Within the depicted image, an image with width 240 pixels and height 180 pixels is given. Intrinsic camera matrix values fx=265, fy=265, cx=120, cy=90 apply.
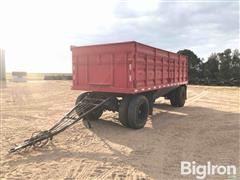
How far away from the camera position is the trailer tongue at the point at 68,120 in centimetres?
616

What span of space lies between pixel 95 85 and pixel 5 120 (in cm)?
356

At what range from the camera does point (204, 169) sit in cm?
495

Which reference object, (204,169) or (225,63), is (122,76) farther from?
(225,63)

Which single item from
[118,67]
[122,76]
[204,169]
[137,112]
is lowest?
[204,169]

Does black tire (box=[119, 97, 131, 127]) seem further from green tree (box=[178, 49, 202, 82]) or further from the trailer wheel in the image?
green tree (box=[178, 49, 202, 82])

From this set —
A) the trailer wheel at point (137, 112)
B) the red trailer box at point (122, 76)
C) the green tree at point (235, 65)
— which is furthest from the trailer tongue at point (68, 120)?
the green tree at point (235, 65)

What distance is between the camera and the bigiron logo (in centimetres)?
476

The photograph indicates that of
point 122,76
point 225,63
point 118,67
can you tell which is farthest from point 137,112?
point 225,63

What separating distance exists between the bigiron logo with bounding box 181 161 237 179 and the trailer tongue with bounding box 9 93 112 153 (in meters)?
3.31

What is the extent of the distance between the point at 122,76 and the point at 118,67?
308 mm

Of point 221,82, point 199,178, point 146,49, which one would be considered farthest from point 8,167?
point 221,82

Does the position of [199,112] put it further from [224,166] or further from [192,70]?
[192,70]

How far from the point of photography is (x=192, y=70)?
3547 centimetres

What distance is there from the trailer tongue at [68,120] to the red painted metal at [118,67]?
36 centimetres
